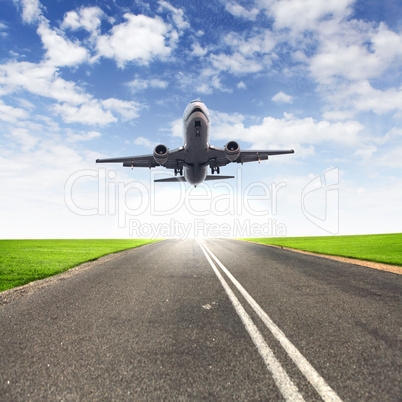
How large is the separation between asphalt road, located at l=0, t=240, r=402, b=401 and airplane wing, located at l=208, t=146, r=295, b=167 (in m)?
16.9

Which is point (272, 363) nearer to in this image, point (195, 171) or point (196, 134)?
point (196, 134)

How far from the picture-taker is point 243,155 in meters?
23.7

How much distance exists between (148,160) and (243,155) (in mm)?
9218

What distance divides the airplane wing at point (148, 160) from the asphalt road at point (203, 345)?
663 inches

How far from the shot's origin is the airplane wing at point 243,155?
70.3ft

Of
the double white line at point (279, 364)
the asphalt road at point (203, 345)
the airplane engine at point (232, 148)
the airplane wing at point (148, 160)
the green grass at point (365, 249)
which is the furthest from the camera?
the airplane wing at point (148, 160)

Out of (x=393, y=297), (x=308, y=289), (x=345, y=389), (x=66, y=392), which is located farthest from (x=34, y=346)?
(x=393, y=297)

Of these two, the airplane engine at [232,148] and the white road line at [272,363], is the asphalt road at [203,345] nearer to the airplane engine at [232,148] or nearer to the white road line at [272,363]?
the white road line at [272,363]

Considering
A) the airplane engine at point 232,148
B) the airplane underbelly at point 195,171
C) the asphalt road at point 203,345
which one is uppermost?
the airplane engine at point 232,148

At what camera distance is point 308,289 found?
19.0 ft

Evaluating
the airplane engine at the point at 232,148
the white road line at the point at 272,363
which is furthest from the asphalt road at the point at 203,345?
the airplane engine at the point at 232,148

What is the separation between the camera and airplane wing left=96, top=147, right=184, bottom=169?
70.2ft

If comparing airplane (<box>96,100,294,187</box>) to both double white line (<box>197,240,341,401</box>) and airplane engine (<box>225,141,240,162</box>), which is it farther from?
double white line (<box>197,240,341,401</box>)

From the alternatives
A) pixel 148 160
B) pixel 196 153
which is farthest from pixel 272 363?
pixel 148 160
